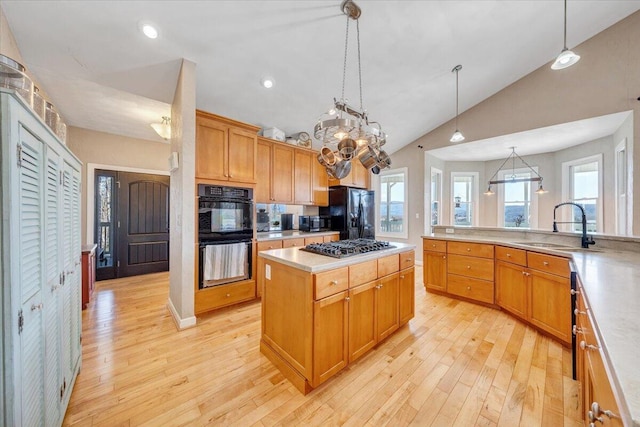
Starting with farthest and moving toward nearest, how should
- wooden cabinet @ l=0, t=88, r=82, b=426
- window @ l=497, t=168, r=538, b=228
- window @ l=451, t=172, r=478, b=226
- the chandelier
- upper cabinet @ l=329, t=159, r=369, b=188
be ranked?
window @ l=451, t=172, r=478, b=226 < window @ l=497, t=168, r=538, b=228 < upper cabinet @ l=329, t=159, r=369, b=188 < the chandelier < wooden cabinet @ l=0, t=88, r=82, b=426

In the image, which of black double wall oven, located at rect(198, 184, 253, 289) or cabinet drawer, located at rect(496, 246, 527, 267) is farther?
black double wall oven, located at rect(198, 184, 253, 289)

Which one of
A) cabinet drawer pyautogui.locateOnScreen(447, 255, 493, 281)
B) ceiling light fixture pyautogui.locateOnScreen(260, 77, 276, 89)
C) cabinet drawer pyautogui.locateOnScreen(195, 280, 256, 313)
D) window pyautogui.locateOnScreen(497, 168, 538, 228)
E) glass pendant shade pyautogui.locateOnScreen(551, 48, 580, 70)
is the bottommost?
cabinet drawer pyautogui.locateOnScreen(195, 280, 256, 313)

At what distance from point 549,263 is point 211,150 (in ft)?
12.5

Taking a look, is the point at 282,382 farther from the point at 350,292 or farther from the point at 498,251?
the point at 498,251

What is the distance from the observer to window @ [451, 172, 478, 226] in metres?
6.24

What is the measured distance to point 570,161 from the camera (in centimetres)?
488

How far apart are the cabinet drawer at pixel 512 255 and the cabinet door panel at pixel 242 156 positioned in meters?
3.25

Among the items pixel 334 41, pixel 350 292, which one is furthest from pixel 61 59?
pixel 350 292

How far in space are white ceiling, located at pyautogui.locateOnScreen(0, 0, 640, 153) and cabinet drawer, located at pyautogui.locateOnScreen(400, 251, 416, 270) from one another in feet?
7.75

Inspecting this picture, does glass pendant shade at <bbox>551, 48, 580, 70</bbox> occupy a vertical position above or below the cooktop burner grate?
above

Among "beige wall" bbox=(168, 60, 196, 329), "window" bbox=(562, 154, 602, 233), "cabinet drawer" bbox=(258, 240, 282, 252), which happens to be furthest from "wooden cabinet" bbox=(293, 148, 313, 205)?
"window" bbox=(562, 154, 602, 233)

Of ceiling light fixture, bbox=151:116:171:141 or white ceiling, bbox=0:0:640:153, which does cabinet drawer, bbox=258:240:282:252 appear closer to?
white ceiling, bbox=0:0:640:153

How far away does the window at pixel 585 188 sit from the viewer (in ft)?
14.3

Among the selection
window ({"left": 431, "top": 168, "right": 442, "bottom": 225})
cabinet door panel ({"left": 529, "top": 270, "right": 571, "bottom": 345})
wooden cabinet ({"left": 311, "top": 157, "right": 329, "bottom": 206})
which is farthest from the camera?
window ({"left": 431, "top": 168, "right": 442, "bottom": 225})
